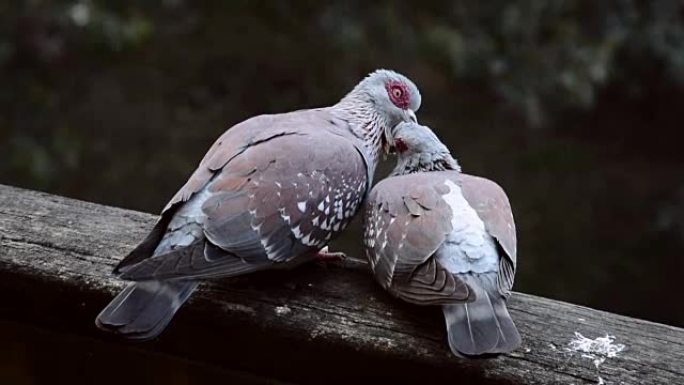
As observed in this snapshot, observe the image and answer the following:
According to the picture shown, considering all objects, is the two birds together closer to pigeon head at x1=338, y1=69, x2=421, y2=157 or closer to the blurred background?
pigeon head at x1=338, y1=69, x2=421, y2=157

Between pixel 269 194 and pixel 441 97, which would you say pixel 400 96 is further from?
pixel 441 97

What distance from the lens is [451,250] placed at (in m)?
1.66

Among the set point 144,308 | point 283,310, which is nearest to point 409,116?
point 283,310

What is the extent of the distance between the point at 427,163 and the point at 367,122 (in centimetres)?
25

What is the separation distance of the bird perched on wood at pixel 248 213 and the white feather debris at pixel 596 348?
496 mm

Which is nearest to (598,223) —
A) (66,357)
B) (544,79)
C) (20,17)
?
(544,79)

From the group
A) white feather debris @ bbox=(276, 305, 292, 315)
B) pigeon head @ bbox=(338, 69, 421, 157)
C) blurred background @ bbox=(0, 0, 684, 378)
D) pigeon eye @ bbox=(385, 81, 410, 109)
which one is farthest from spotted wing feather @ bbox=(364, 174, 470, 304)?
blurred background @ bbox=(0, 0, 684, 378)

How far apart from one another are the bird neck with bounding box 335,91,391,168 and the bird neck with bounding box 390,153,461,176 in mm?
113

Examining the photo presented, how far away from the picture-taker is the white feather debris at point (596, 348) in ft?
4.78

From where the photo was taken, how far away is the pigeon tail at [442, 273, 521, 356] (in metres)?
1.44

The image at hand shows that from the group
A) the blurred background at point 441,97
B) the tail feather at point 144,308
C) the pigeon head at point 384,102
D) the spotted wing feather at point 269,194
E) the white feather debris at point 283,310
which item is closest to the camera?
the tail feather at point 144,308

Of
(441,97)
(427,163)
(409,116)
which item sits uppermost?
(441,97)

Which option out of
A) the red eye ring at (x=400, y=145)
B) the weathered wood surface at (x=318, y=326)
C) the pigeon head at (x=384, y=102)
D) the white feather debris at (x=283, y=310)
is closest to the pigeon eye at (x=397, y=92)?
the pigeon head at (x=384, y=102)

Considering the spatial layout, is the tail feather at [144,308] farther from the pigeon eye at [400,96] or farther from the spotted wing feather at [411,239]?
the pigeon eye at [400,96]
